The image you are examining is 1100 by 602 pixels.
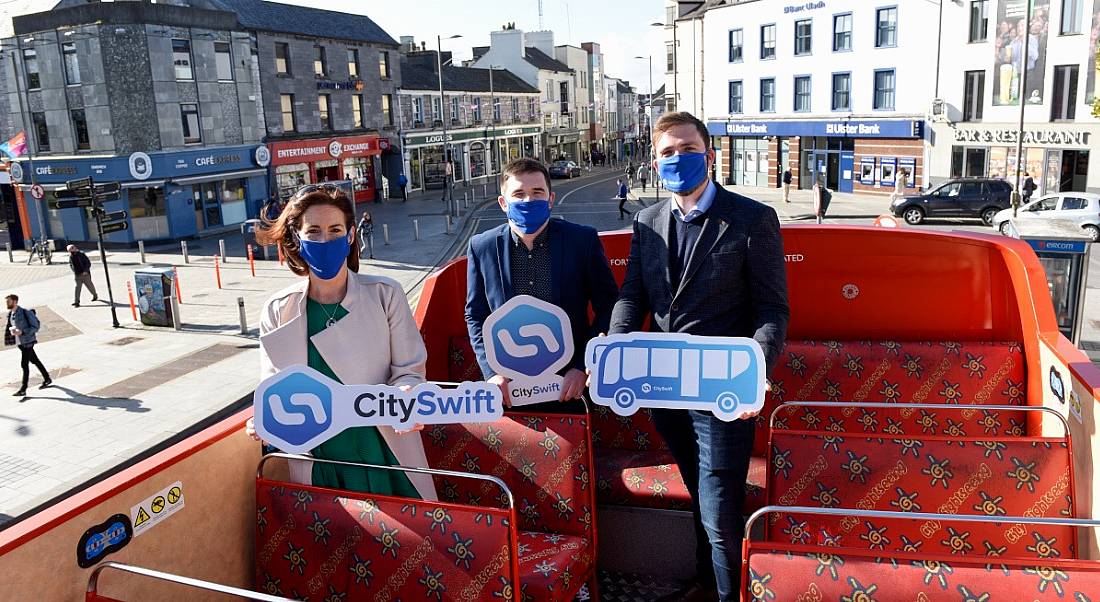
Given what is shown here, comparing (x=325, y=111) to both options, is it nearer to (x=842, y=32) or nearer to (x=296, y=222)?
(x=842, y=32)

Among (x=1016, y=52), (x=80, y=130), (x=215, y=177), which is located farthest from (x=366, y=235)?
(x=1016, y=52)

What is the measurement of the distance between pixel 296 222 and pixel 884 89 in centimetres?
3767

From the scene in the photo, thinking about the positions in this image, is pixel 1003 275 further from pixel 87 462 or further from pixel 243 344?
pixel 243 344

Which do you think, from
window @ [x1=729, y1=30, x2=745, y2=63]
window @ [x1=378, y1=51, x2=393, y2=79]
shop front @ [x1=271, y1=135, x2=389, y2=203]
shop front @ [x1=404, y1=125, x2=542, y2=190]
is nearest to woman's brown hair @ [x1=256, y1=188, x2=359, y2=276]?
shop front @ [x1=271, y1=135, x2=389, y2=203]

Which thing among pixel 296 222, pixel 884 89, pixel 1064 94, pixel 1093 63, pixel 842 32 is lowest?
pixel 296 222

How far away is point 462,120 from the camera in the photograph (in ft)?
179

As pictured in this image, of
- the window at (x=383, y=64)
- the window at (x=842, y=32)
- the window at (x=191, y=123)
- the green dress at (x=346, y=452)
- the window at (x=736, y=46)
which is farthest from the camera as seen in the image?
the window at (x=383, y=64)

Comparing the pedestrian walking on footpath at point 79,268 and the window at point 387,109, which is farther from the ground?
the window at point 387,109

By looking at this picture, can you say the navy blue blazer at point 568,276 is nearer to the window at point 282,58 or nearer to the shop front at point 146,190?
the shop front at point 146,190

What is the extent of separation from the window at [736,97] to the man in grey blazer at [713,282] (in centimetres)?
4133

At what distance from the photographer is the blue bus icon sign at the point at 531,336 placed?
4.30m

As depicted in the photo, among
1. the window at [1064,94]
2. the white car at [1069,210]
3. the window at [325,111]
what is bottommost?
the white car at [1069,210]

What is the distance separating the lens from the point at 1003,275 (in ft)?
17.8

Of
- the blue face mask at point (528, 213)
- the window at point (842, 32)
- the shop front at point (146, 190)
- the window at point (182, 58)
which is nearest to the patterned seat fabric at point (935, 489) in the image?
the blue face mask at point (528, 213)
